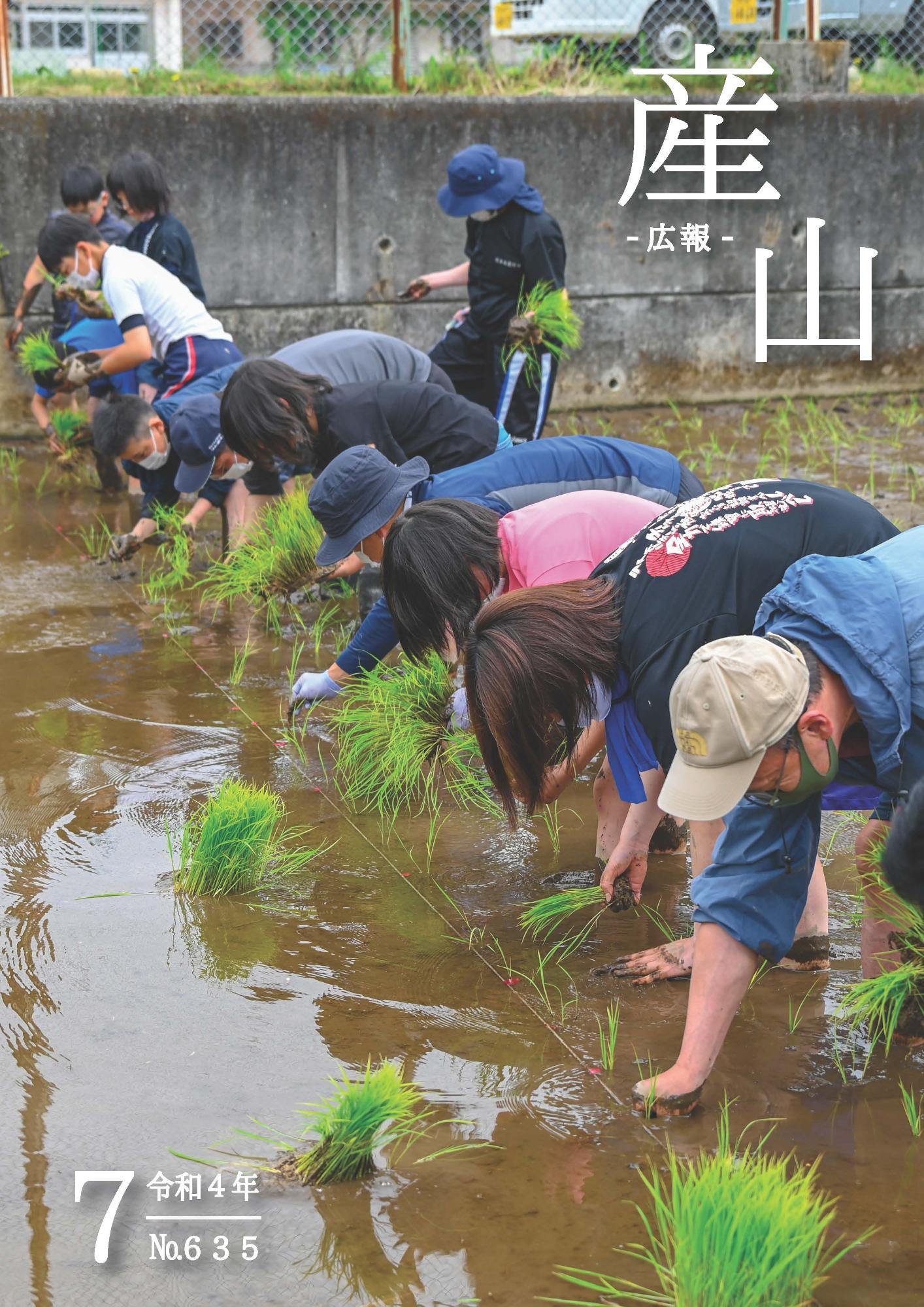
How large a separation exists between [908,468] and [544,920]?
170 inches

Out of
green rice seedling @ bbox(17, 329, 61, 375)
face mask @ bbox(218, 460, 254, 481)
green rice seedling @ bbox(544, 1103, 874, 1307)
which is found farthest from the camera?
green rice seedling @ bbox(17, 329, 61, 375)

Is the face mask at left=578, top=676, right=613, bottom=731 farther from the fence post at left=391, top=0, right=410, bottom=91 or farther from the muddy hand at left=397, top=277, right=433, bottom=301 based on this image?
the fence post at left=391, top=0, right=410, bottom=91

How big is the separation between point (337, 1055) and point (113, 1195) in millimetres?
502

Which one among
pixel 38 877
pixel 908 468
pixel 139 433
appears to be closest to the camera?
pixel 38 877

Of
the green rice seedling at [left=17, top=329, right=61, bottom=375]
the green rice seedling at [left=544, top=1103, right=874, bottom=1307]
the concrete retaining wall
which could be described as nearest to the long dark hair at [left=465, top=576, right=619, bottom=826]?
the green rice seedling at [left=544, top=1103, right=874, bottom=1307]

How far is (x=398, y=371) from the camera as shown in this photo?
4742 mm

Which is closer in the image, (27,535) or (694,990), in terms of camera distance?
(694,990)

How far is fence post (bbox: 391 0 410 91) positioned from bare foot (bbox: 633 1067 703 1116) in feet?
22.6

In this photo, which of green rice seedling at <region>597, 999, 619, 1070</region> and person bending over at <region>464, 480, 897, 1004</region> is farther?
green rice seedling at <region>597, 999, 619, 1070</region>

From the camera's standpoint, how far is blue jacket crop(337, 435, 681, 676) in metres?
3.40

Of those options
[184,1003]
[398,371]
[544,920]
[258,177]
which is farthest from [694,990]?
[258,177]

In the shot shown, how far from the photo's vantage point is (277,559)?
4.92 meters

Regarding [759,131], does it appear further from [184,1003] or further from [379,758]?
[184,1003]

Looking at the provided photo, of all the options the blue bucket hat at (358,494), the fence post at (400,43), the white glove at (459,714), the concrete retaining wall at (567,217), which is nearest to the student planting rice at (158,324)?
the concrete retaining wall at (567,217)
